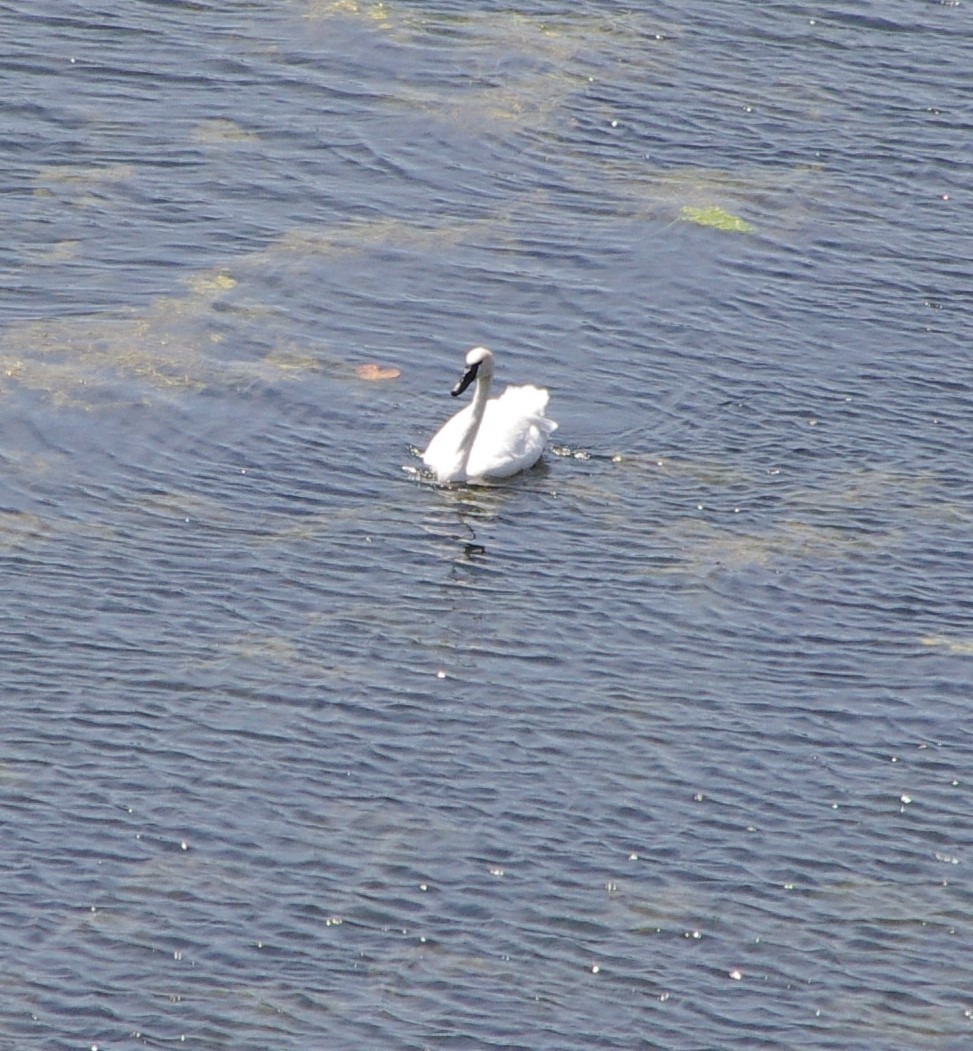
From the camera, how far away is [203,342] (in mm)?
23547

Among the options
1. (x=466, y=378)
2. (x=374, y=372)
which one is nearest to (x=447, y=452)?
(x=466, y=378)

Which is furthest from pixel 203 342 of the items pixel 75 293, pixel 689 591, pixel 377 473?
pixel 689 591

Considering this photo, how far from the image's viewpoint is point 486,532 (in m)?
20.7

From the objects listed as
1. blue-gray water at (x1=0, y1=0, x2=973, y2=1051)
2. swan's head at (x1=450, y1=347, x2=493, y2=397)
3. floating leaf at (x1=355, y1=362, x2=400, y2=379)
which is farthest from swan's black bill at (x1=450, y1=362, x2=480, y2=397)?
floating leaf at (x1=355, y1=362, x2=400, y2=379)

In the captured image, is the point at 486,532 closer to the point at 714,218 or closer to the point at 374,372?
the point at 374,372

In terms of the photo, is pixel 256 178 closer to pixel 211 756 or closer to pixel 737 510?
pixel 737 510

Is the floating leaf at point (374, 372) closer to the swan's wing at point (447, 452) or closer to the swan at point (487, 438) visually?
the swan at point (487, 438)

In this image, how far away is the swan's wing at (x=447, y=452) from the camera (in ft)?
70.9

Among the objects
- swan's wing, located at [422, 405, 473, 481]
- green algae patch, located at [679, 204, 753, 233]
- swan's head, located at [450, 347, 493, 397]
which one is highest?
swan's head, located at [450, 347, 493, 397]

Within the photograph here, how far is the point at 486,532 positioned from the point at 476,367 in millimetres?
2320

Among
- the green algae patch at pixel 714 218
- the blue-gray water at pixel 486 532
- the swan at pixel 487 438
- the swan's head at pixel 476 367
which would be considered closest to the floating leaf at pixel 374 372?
the blue-gray water at pixel 486 532

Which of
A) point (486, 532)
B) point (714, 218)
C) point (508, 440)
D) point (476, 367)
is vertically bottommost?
point (486, 532)

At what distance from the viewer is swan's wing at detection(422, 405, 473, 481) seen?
21.6 metres

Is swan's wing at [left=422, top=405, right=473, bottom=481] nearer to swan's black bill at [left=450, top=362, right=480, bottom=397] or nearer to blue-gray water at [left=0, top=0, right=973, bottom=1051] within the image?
blue-gray water at [left=0, top=0, right=973, bottom=1051]
